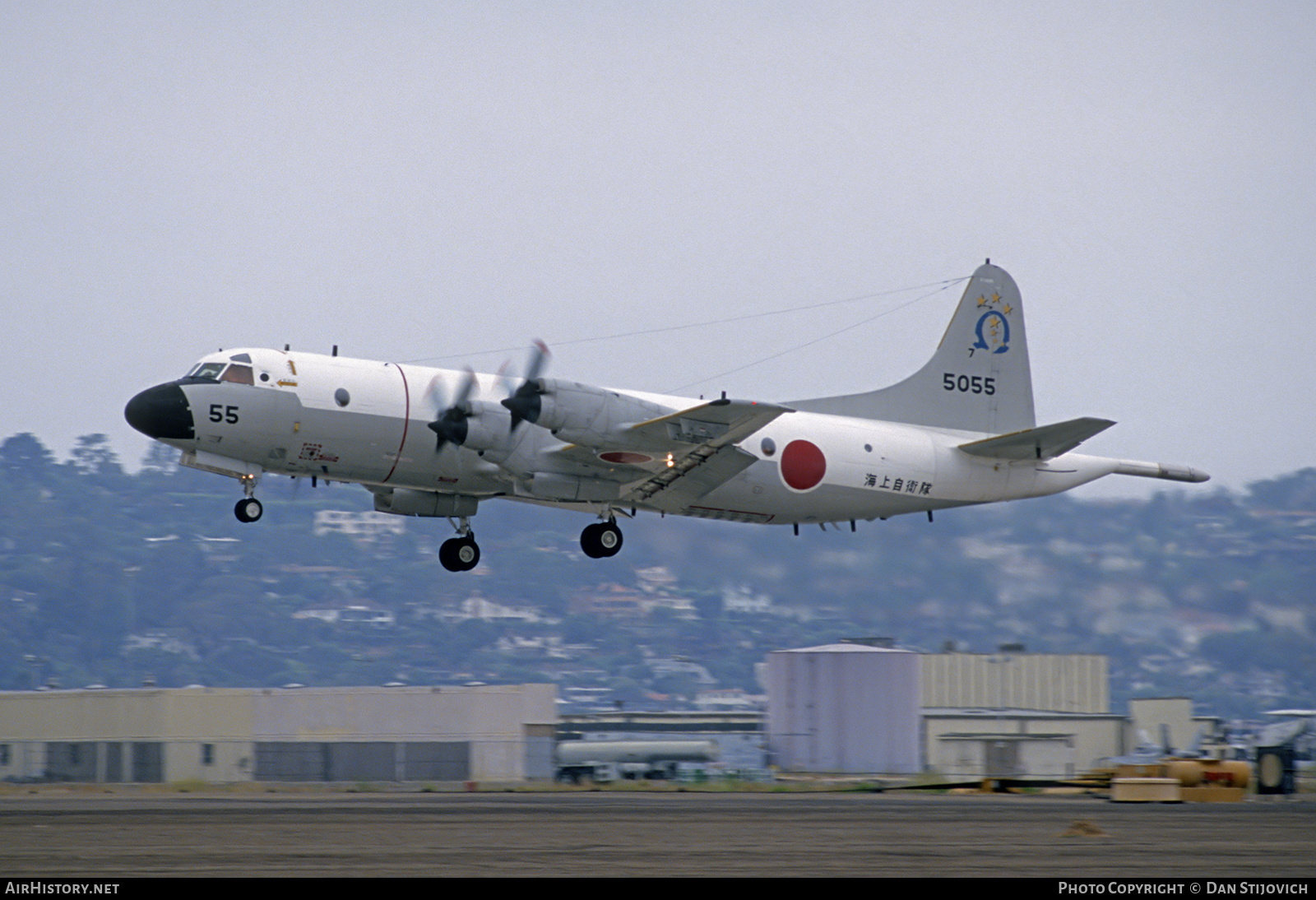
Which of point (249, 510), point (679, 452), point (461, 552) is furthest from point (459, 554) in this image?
point (679, 452)

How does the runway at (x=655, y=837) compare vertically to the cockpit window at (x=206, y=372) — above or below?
below

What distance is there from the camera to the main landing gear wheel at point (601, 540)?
28047mm

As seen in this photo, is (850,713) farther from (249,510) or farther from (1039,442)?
(249,510)

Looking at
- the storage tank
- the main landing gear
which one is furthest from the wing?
the storage tank

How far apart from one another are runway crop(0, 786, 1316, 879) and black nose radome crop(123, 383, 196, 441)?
6194mm

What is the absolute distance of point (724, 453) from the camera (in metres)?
26.3

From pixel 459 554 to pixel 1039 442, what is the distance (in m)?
11.6

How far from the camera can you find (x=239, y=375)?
82.6 ft

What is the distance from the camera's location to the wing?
2488 cm

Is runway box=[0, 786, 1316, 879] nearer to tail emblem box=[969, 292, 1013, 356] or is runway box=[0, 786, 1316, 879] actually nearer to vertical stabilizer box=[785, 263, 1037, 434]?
vertical stabilizer box=[785, 263, 1037, 434]

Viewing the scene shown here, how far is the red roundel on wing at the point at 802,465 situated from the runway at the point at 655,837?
598 cm

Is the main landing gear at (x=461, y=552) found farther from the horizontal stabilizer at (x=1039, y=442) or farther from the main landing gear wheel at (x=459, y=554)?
the horizontal stabilizer at (x=1039, y=442)

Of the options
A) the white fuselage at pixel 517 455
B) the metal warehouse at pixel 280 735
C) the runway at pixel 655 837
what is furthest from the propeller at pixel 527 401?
the metal warehouse at pixel 280 735

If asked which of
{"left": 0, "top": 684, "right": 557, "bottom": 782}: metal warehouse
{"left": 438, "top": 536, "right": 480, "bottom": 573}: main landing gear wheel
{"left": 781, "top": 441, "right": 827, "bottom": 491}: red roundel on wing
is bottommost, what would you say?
{"left": 0, "top": 684, "right": 557, "bottom": 782}: metal warehouse
